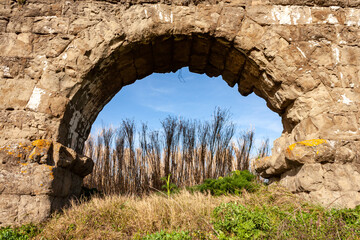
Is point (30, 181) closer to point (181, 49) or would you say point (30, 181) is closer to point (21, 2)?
point (21, 2)

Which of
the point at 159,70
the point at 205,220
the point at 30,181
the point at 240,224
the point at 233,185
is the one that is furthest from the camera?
the point at 159,70

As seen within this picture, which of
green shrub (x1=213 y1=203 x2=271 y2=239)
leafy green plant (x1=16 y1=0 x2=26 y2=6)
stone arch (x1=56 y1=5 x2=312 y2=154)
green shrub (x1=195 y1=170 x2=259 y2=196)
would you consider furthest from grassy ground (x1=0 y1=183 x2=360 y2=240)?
leafy green plant (x1=16 y1=0 x2=26 y2=6)

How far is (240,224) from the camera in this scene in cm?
270

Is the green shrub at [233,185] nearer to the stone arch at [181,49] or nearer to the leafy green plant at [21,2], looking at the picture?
the stone arch at [181,49]

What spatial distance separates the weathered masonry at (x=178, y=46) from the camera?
3250 mm

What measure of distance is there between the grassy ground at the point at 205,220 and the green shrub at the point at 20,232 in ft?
0.04

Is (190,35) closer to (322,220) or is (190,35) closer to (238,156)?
(322,220)

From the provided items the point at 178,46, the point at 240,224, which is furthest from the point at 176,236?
the point at 178,46

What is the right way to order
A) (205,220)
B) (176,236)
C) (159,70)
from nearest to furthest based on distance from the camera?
(176,236), (205,220), (159,70)

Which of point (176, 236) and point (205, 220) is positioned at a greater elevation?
point (205, 220)

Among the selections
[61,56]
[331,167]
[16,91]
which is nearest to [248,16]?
[331,167]

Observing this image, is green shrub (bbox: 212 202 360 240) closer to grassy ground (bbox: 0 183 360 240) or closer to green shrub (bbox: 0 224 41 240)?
grassy ground (bbox: 0 183 360 240)

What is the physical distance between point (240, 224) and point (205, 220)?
37 cm

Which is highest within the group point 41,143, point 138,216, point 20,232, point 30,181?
point 41,143
